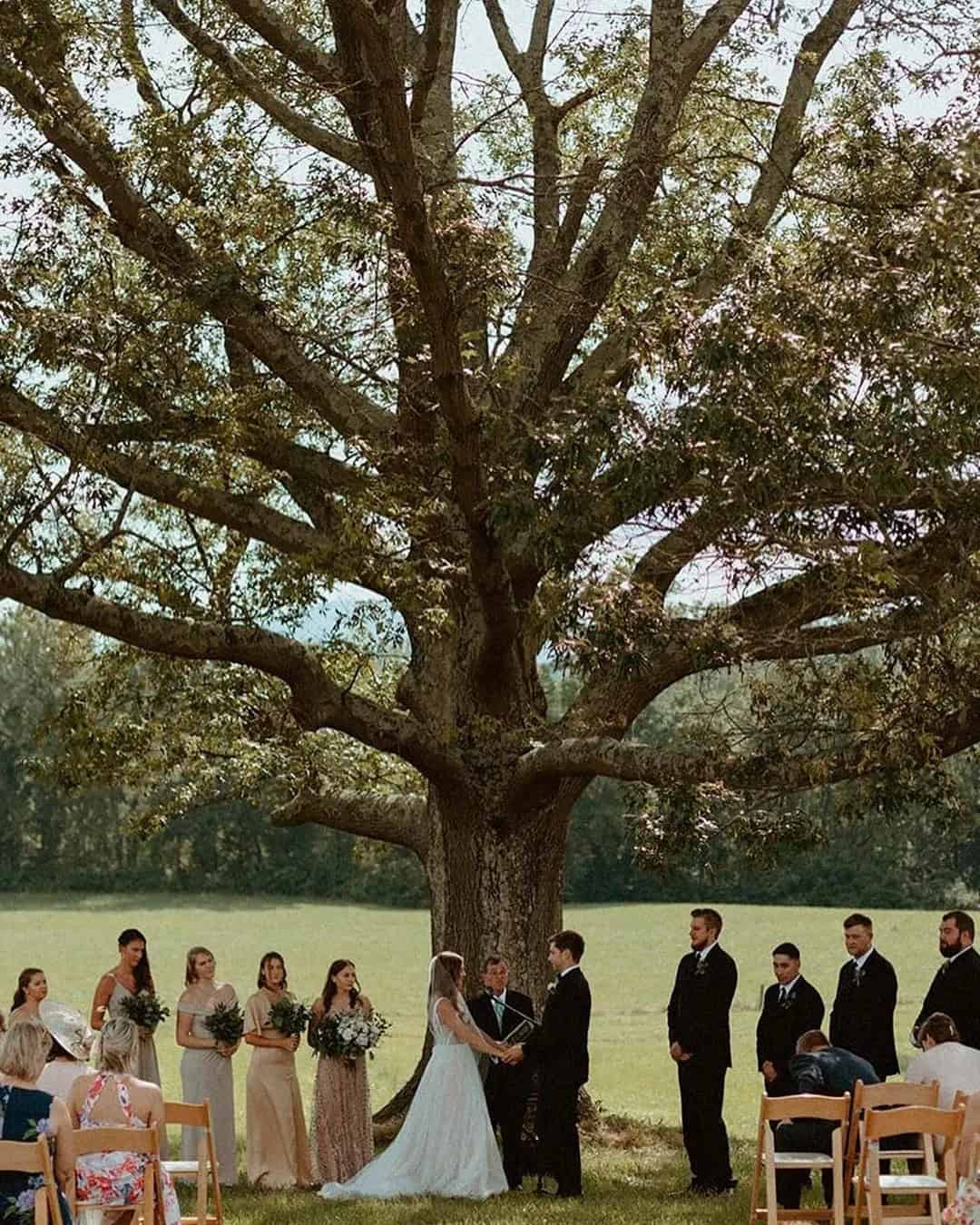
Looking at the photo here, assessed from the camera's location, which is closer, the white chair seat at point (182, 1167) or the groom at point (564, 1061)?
the white chair seat at point (182, 1167)

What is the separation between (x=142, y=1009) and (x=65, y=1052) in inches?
178

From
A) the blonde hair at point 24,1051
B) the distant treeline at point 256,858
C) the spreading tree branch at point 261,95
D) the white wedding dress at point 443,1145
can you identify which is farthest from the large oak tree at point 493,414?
the distant treeline at point 256,858

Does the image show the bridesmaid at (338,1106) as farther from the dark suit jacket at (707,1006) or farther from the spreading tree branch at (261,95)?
the spreading tree branch at (261,95)

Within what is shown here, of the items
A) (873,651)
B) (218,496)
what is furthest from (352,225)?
(873,651)

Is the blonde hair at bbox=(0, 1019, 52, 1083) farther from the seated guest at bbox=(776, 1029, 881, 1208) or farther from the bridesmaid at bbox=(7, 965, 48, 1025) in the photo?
the seated guest at bbox=(776, 1029, 881, 1208)

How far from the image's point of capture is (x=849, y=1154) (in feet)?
35.6

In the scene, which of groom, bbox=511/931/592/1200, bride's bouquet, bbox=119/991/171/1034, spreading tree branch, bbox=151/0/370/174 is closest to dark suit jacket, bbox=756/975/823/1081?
groom, bbox=511/931/592/1200

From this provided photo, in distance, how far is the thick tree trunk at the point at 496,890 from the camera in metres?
17.2

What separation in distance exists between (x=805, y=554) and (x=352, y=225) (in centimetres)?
532

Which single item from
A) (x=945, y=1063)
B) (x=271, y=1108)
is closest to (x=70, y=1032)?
(x=271, y=1108)

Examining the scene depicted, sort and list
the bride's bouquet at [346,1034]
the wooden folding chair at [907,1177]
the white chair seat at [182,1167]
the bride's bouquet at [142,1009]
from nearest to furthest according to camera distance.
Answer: the wooden folding chair at [907,1177] < the white chair seat at [182,1167] < the bride's bouquet at [346,1034] < the bride's bouquet at [142,1009]

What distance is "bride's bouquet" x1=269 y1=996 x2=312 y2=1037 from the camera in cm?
1424

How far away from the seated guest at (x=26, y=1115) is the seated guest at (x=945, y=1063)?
5147mm

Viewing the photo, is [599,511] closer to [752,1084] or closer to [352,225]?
[352,225]
